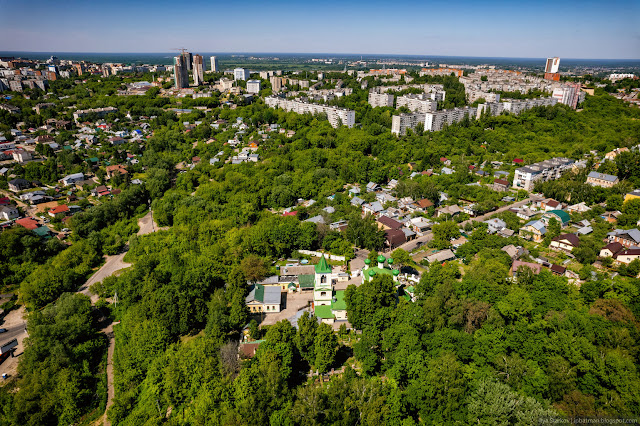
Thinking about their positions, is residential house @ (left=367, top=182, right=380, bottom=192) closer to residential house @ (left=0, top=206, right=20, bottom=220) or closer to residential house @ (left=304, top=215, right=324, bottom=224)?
residential house @ (left=304, top=215, right=324, bottom=224)

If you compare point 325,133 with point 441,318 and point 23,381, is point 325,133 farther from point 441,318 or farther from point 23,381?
point 23,381

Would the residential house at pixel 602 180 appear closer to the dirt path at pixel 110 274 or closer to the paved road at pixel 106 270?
the dirt path at pixel 110 274

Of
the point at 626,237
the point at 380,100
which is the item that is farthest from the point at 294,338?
the point at 380,100

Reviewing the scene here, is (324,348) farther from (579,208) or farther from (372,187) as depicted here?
(579,208)

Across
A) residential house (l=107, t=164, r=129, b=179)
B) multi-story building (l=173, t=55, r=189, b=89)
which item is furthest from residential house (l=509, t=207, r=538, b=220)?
multi-story building (l=173, t=55, r=189, b=89)

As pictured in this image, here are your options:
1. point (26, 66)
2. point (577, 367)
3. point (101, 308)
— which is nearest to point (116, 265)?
point (101, 308)
